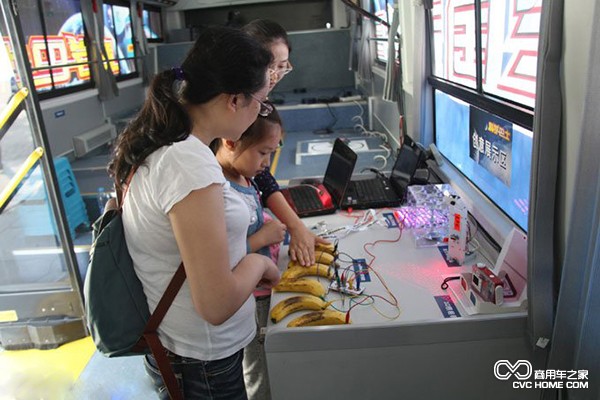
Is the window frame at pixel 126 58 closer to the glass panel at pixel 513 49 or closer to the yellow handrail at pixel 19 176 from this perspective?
the yellow handrail at pixel 19 176

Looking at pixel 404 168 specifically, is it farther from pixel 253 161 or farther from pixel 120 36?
pixel 120 36

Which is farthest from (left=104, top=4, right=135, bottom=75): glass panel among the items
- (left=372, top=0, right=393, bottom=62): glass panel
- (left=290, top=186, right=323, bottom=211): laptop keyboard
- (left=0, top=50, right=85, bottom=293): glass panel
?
(left=290, top=186, right=323, bottom=211): laptop keyboard

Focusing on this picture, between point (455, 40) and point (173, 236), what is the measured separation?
4.99 ft

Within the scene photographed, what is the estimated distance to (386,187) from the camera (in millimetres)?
1903

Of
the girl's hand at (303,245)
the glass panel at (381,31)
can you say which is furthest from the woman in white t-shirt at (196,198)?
the glass panel at (381,31)

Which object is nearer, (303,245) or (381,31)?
(303,245)

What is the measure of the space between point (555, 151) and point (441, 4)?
1300mm

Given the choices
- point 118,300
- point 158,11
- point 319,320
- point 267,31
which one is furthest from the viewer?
point 158,11

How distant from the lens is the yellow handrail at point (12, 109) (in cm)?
191

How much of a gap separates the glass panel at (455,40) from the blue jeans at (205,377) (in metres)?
1.26

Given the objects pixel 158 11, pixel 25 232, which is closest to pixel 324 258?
pixel 25 232

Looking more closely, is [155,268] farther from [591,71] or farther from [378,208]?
[378,208]

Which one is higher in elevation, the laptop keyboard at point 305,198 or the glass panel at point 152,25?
the glass panel at point 152,25

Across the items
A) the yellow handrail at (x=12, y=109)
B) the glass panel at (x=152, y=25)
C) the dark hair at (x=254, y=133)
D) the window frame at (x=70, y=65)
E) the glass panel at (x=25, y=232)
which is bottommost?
the glass panel at (x=25, y=232)
